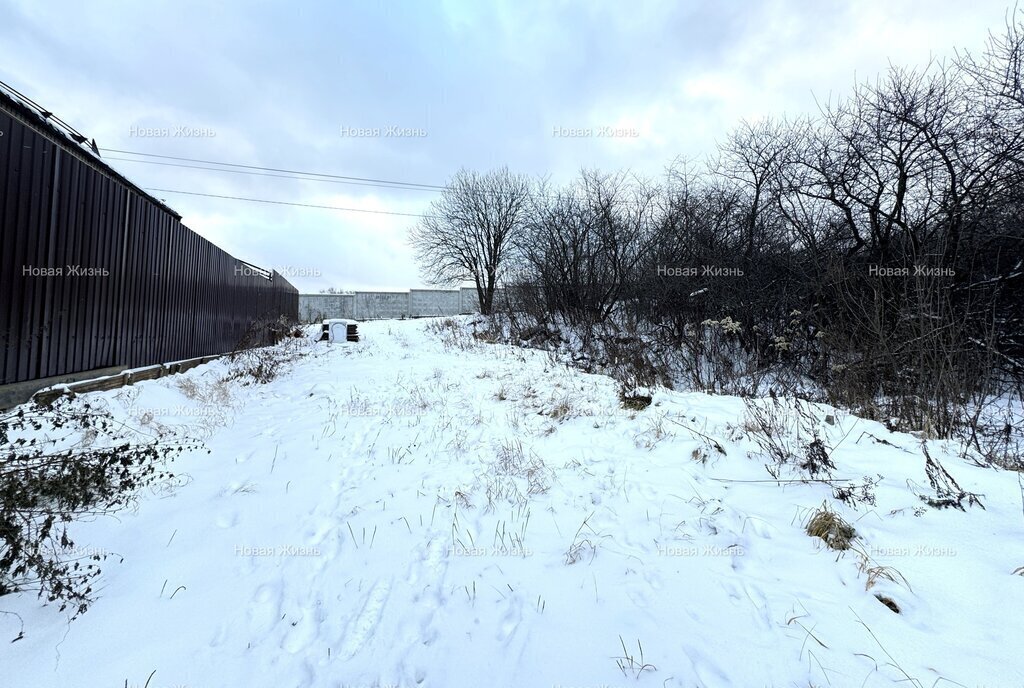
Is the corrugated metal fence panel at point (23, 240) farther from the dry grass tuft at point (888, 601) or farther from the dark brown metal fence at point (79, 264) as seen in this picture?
the dry grass tuft at point (888, 601)

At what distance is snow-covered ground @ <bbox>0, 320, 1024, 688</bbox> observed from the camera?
1.64 metres

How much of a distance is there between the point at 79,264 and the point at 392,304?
2791cm

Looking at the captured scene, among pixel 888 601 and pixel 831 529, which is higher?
pixel 831 529

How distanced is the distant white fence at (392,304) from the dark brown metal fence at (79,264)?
78.1ft

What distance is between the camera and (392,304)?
32.3 m

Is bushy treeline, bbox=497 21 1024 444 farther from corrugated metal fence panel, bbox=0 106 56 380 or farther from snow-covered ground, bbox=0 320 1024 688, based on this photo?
corrugated metal fence panel, bbox=0 106 56 380

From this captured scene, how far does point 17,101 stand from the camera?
199 inches

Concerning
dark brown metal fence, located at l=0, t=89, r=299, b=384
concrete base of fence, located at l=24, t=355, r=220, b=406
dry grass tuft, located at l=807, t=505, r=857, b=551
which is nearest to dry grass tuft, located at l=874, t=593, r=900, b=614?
dry grass tuft, located at l=807, t=505, r=857, b=551

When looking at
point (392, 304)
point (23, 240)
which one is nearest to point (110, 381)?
point (23, 240)

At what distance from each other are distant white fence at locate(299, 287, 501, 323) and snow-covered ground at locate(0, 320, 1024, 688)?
28.6 metres

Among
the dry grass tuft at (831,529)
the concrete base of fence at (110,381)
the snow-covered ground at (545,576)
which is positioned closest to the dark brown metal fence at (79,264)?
the concrete base of fence at (110,381)

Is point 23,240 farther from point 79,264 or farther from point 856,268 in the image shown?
point 856,268

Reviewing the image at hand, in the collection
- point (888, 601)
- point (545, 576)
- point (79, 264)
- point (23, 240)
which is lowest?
point (545, 576)

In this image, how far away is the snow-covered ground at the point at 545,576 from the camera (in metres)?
1.64
